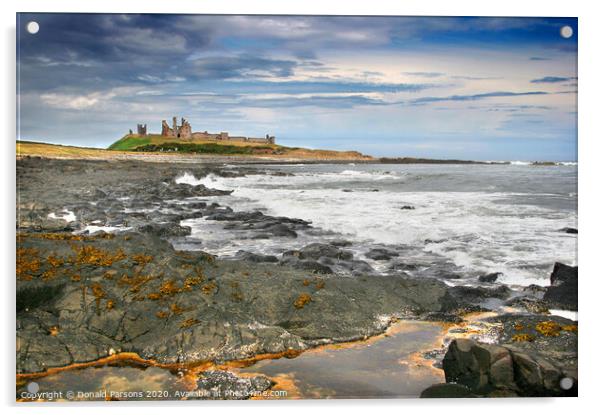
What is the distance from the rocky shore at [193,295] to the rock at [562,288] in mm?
17

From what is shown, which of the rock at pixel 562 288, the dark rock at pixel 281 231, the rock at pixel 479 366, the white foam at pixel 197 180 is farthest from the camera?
the dark rock at pixel 281 231

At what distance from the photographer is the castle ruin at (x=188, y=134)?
6.74 metres

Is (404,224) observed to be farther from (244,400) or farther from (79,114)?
(79,114)

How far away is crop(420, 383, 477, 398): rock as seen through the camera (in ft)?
18.4

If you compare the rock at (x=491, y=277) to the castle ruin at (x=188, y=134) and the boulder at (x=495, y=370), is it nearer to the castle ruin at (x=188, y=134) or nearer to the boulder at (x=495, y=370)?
the boulder at (x=495, y=370)

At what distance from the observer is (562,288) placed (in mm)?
6438

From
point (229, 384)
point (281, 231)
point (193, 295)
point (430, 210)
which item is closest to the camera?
point (229, 384)

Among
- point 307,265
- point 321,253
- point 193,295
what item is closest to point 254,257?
point 307,265

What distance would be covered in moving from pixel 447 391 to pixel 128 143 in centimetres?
500

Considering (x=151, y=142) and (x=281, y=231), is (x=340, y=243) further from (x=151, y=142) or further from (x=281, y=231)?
(x=151, y=142)

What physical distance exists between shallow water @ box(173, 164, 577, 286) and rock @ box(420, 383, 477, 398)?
1663 millimetres

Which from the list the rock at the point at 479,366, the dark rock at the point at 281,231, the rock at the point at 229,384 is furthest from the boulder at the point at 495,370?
the dark rock at the point at 281,231

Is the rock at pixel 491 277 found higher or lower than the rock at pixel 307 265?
lower
